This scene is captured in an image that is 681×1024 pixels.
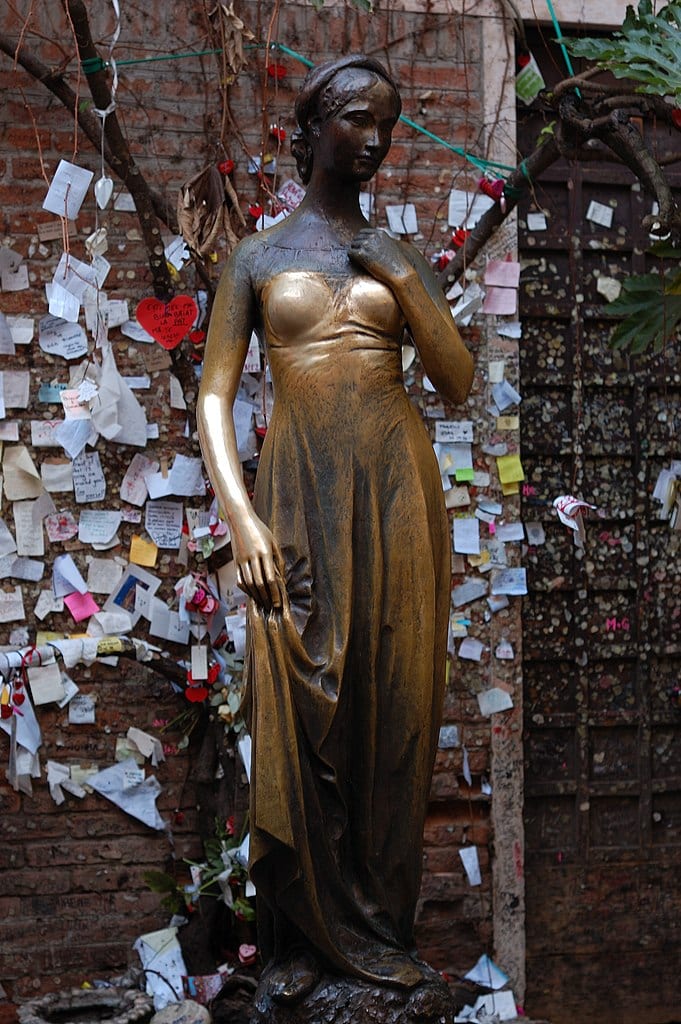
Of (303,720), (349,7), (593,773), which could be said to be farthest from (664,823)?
(349,7)

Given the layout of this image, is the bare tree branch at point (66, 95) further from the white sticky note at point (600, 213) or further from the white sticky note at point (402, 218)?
the white sticky note at point (600, 213)

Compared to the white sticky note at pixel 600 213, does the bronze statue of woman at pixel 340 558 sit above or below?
below

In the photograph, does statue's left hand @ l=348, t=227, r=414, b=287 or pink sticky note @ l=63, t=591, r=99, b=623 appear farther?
pink sticky note @ l=63, t=591, r=99, b=623

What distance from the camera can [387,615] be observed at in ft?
9.55

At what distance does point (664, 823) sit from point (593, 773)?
12.3 inches

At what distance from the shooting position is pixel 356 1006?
2.82 m

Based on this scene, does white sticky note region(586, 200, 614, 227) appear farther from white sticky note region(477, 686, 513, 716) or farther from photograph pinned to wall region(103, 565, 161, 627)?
photograph pinned to wall region(103, 565, 161, 627)

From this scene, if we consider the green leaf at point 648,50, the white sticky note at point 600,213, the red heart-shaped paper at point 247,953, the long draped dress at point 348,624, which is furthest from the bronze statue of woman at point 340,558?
the white sticky note at point 600,213

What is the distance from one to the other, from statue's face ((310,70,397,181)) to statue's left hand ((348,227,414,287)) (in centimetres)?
14

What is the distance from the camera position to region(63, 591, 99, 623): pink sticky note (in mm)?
4445

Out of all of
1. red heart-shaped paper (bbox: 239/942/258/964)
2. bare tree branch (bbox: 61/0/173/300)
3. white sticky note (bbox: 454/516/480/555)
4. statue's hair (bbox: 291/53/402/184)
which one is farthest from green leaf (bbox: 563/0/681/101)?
red heart-shaped paper (bbox: 239/942/258/964)

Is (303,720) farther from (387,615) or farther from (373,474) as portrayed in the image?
(373,474)

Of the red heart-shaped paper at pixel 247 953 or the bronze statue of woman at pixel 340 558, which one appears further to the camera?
the red heart-shaped paper at pixel 247 953

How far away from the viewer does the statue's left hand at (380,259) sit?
2.92 metres
